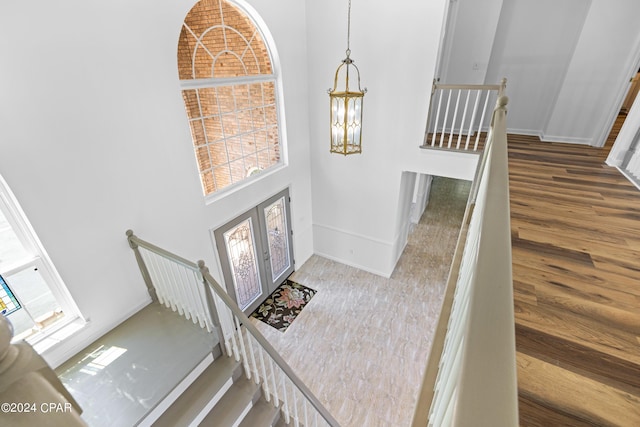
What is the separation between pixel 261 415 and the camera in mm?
2760

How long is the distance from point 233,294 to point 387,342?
2.46 metres

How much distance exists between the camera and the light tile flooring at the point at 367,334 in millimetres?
3611

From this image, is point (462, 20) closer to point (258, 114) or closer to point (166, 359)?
point (258, 114)

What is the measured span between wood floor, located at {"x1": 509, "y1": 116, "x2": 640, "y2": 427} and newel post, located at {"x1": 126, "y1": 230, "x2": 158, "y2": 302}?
10.1 feet

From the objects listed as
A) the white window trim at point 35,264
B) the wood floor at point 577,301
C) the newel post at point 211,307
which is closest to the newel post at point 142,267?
the white window trim at point 35,264

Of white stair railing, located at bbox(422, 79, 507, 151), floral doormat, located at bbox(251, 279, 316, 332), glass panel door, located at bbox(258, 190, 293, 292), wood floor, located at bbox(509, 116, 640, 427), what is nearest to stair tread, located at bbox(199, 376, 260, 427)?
floral doormat, located at bbox(251, 279, 316, 332)

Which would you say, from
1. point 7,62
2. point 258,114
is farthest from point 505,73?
point 7,62

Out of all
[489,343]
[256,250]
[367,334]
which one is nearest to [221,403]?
[256,250]

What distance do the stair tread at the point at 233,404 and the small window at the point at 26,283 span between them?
4.97 ft

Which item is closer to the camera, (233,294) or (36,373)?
(36,373)

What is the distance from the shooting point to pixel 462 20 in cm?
526

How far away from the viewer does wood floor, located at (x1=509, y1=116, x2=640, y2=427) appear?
104 centimetres

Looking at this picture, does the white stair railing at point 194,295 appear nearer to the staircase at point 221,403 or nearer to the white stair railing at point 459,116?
the staircase at point 221,403

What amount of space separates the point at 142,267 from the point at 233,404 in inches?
63.0
